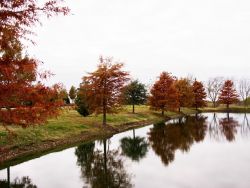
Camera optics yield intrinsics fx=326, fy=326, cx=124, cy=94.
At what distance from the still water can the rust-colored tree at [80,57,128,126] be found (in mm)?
10969

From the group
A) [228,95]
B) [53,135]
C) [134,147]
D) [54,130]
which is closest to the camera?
[134,147]

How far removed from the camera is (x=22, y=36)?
1230cm

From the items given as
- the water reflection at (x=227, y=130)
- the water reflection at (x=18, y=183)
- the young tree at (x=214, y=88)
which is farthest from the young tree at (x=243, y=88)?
the water reflection at (x=18, y=183)

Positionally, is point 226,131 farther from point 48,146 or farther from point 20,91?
point 20,91

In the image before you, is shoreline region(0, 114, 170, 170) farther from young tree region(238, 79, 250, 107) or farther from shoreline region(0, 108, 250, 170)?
young tree region(238, 79, 250, 107)

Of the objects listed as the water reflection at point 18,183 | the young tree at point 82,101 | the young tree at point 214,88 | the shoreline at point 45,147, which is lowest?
the water reflection at point 18,183

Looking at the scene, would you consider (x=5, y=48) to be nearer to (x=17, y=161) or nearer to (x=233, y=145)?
(x=17, y=161)

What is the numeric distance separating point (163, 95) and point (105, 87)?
1057 inches

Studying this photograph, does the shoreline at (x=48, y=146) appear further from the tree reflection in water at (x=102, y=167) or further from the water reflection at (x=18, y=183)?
the water reflection at (x=18, y=183)

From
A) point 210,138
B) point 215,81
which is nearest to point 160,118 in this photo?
point 210,138

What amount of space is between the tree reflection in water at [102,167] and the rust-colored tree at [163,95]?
3813 cm

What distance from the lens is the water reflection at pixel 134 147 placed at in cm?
3053

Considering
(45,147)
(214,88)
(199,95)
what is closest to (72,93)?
(199,95)

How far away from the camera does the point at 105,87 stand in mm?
47906
